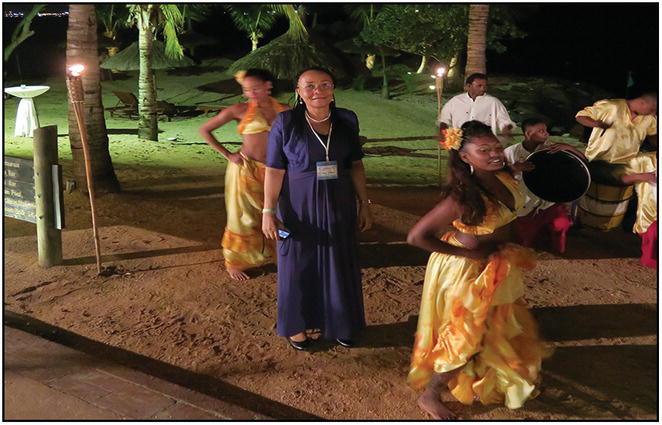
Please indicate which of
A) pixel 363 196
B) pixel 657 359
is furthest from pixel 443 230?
pixel 657 359

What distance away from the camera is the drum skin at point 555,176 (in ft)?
18.4

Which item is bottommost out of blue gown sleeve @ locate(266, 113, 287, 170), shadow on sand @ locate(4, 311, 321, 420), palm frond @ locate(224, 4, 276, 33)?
shadow on sand @ locate(4, 311, 321, 420)

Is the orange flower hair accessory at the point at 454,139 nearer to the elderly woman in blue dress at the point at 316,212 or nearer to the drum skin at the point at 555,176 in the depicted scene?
the elderly woman in blue dress at the point at 316,212

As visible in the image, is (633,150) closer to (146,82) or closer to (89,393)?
(89,393)

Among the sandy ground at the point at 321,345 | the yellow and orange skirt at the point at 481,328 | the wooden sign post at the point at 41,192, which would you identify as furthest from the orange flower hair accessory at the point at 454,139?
the wooden sign post at the point at 41,192

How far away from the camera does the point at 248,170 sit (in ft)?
19.3

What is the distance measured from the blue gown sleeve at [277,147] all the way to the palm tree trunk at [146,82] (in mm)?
9900

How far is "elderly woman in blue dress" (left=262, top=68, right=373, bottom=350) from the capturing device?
4293 millimetres

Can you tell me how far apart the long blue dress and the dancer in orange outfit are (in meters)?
1.30

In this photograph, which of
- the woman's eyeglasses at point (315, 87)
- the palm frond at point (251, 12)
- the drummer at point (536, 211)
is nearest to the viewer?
the woman's eyeglasses at point (315, 87)

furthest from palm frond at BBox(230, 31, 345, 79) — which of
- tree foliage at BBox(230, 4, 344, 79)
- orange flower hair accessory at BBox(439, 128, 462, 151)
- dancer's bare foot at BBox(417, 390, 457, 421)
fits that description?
dancer's bare foot at BBox(417, 390, 457, 421)

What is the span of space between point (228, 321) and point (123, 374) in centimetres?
114

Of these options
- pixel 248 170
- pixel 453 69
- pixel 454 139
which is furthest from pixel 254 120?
pixel 453 69

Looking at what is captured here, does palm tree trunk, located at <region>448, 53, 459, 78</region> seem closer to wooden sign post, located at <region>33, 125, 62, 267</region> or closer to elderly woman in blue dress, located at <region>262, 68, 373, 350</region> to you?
wooden sign post, located at <region>33, 125, 62, 267</region>
